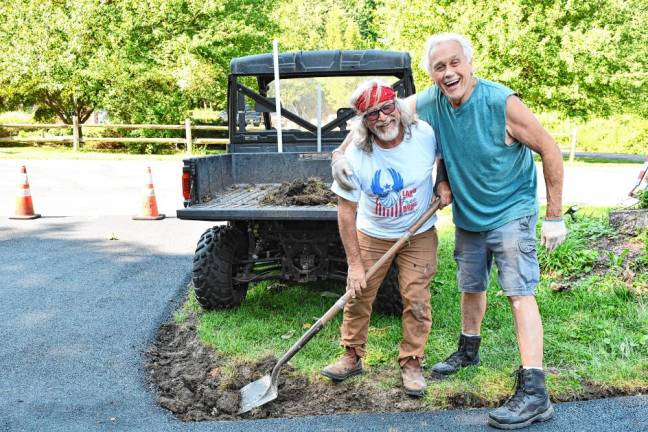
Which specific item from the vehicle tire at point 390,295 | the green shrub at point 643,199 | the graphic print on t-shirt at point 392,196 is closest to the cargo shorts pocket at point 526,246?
the graphic print on t-shirt at point 392,196

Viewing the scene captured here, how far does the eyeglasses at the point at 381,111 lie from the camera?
330 centimetres

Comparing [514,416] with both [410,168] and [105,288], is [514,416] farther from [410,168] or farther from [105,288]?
[105,288]

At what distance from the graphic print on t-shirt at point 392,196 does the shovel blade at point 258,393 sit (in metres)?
1.12

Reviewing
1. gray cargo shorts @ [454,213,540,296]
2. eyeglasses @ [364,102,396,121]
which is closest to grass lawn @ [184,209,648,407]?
gray cargo shorts @ [454,213,540,296]

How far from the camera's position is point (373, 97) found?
3.30m

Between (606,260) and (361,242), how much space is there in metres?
2.97

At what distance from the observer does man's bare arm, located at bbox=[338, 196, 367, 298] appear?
3.44m

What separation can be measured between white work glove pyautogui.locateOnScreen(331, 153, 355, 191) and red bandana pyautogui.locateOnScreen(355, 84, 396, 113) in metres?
0.30

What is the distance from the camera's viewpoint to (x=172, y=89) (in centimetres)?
2448

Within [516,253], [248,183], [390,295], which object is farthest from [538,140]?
[248,183]

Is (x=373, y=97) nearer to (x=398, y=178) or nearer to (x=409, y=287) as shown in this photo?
(x=398, y=178)

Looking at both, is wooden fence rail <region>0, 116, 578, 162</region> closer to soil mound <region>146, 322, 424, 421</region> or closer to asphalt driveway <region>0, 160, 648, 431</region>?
asphalt driveway <region>0, 160, 648, 431</region>

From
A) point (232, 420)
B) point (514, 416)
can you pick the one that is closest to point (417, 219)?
point (514, 416)

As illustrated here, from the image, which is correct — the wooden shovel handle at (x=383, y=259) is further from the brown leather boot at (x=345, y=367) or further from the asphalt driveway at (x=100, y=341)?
the asphalt driveway at (x=100, y=341)
